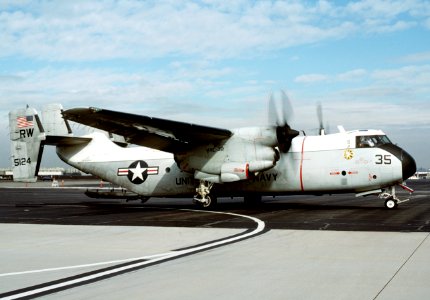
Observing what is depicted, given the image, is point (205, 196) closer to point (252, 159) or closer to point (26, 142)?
point (252, 159)

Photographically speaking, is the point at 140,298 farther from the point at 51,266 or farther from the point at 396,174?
the point at 396,174

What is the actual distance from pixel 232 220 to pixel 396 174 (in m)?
8.19

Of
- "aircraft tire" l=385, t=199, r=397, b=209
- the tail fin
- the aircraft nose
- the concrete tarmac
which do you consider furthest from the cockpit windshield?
the tail fin

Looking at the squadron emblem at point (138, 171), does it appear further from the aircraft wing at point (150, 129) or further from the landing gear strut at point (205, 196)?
the landing gear strut at point (205, 196)

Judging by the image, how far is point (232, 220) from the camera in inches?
658

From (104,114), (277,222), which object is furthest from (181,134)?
(277,222)

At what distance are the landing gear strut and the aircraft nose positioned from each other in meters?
8.65

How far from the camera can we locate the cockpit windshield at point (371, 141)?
2088 cm

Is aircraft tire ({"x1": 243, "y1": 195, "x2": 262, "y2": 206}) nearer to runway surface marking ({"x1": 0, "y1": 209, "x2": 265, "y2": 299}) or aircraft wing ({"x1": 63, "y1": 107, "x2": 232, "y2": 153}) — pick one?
aircraft wing ({"x1": 63, "y1": 107, "x2": 232, "y2": 153})

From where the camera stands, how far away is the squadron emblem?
24891 mm

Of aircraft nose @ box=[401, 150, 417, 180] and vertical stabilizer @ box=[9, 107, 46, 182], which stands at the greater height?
vertical stabilizer @ box=[9, 107, 46, 182]

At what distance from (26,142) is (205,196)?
410 inches

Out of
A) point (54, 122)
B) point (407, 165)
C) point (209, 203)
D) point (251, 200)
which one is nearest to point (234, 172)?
point (209, 203)

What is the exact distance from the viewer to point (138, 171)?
25.1 m
